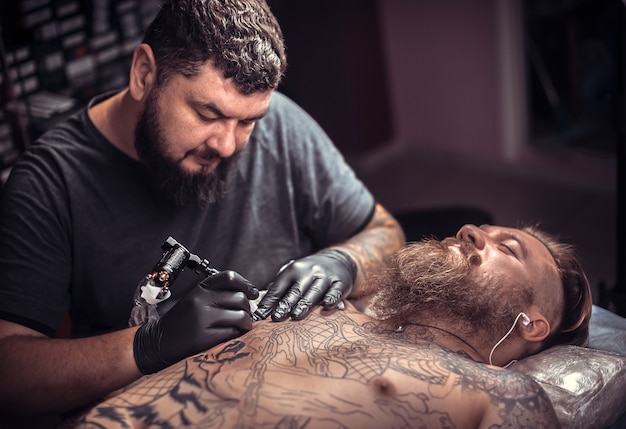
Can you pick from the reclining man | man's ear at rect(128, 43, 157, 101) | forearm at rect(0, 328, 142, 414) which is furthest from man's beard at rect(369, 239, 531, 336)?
man's ear at rect(128, 43, 157, 101)

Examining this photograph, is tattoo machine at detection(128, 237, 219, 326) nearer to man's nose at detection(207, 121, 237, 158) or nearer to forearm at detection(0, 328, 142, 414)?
forearm at detection(0, 328, 142, 414)

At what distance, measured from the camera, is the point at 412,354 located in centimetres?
180

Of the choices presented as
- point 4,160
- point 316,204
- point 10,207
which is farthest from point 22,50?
point 316,204

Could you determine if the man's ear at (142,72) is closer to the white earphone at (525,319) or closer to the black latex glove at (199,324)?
the black latex glove at (199,324)

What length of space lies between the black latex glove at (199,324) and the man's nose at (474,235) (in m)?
0.56

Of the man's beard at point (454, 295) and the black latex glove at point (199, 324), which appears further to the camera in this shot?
the man's beard at point (454, 295)

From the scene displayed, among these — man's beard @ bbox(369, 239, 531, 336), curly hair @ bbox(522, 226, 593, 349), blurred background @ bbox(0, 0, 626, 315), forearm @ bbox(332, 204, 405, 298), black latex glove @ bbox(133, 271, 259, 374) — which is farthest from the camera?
blurred background @ bbox(0, 0, 626, 315)

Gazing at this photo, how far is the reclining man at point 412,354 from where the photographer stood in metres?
1.68

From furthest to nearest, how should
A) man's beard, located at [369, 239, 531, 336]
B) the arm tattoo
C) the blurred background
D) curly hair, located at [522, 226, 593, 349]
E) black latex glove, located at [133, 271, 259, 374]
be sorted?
the blurred background < curly hair, located at [522, 226, 593, 349] < man's beard, located at [369, 239, 531, 336] < black latex glove, located at [133, 271, 259, 374] < the arm tattoo

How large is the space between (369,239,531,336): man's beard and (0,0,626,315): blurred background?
5.15 ft

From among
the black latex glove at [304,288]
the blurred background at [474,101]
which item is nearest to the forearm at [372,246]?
the black latex glove at [304,288]

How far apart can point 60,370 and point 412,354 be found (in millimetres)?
809

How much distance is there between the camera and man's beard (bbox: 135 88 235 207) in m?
2.02

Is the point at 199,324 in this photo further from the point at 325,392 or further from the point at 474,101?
the point at 474,101
